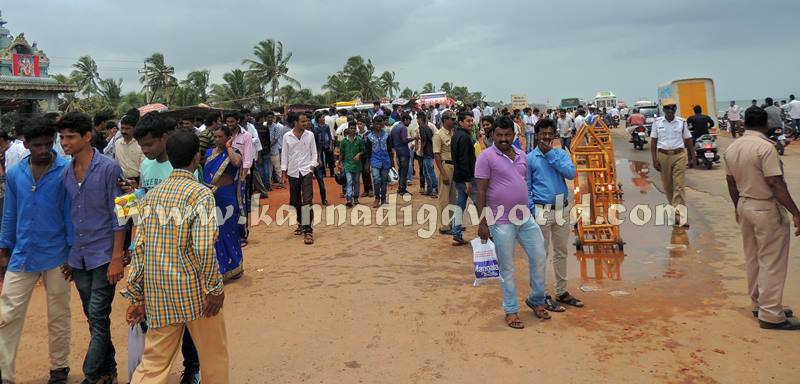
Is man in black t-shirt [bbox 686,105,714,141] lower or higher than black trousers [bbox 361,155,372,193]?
higher

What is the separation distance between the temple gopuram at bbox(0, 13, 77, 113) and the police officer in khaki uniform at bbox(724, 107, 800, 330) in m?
27.5

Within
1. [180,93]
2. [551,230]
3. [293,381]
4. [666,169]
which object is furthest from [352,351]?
[180,93]

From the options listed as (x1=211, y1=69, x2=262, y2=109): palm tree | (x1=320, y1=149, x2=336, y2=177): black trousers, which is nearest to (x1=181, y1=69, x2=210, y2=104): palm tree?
(x1=211, y1=69, x2=262, y2=109): palm tree

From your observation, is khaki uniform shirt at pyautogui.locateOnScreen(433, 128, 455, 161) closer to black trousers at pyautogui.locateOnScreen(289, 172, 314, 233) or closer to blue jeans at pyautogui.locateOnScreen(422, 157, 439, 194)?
black trousers at pyautogui.locateOnScreen(289, 172, 314, 233)

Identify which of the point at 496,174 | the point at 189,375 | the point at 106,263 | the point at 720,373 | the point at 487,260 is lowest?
the point at 720,373

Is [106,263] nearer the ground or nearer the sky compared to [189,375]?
nearer the sky

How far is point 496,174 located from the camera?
4.78 m

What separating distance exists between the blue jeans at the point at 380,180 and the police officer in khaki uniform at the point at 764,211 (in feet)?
21.6

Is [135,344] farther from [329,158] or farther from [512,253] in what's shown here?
[329,158]

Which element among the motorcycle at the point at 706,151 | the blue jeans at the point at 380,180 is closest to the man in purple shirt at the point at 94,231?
the blue jeans at the point at 380,180

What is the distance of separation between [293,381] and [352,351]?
1.95 feet

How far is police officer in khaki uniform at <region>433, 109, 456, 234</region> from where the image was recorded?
809 cm

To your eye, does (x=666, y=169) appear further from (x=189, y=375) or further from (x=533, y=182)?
(x=189, y=375)

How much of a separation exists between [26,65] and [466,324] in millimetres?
29777
